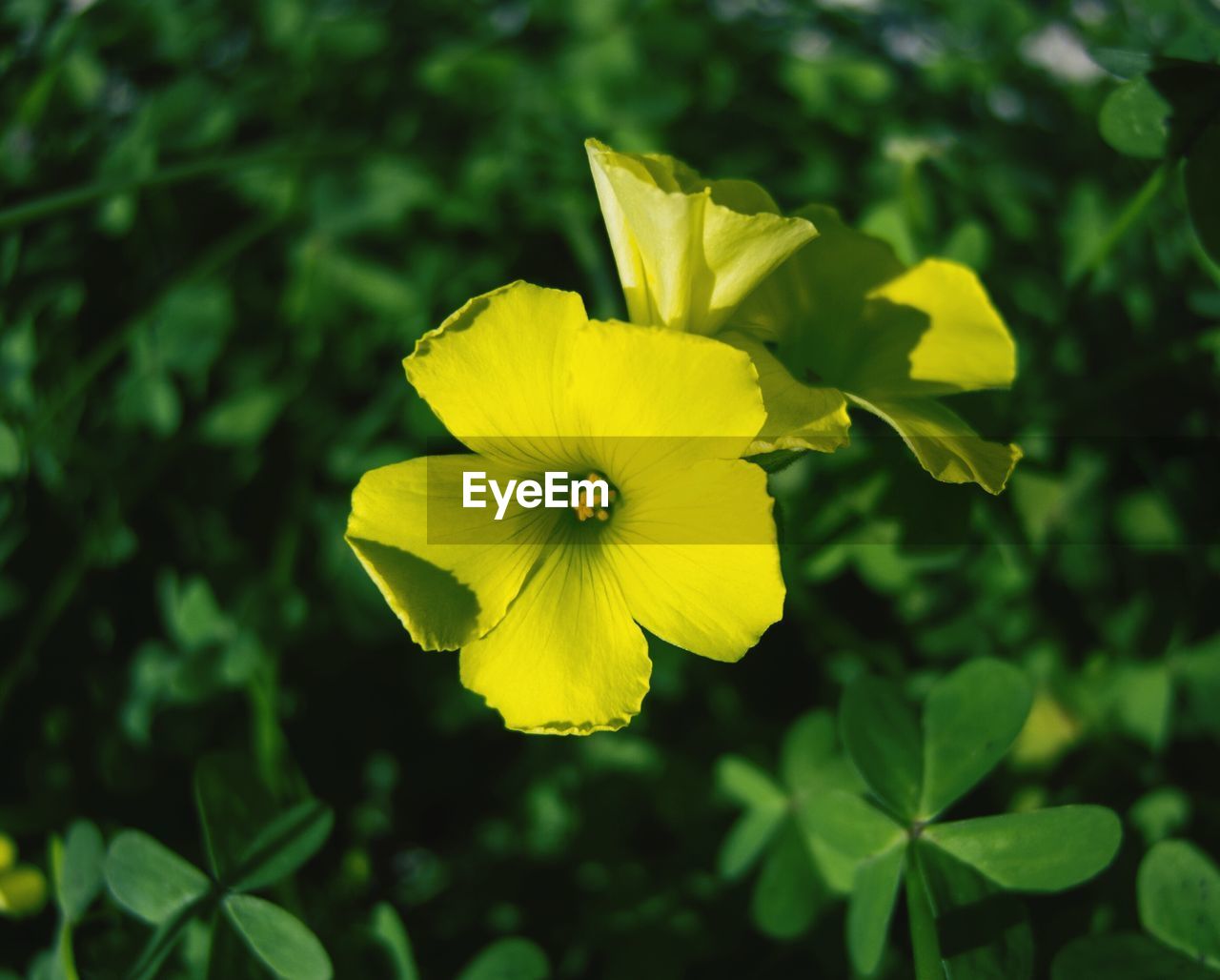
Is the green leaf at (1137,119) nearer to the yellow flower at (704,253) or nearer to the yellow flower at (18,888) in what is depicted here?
the yellow flower at (704,253)

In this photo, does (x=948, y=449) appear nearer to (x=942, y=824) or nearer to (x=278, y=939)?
(x=942, y=824)

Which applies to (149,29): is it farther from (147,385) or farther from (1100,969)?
(1100,969)

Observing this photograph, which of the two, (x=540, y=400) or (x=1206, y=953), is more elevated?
(x=540, y=400)

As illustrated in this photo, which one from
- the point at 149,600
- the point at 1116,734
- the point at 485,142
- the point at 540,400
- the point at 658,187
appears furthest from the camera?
the point at 485,142

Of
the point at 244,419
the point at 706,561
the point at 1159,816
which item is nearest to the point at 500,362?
the point at 706,561

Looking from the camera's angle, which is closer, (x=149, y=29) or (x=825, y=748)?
(x=825, y=748)

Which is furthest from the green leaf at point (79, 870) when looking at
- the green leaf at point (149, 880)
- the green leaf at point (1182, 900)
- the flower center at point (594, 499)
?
the green leaf at point (1182, 900)

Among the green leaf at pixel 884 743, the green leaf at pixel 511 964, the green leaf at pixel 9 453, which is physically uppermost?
the green leaf at pixel 9 453

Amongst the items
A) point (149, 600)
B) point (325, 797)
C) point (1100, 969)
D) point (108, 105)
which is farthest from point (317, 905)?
point (108, 105)
